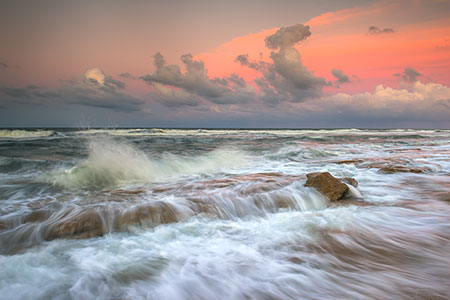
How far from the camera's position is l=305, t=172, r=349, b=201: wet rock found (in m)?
4.20

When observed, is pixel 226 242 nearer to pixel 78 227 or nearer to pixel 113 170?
pixel 78 227

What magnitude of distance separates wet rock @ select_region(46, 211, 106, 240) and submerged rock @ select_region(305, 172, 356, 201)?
3.53 metres

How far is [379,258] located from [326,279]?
780 mm

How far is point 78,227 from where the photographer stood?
120 inches

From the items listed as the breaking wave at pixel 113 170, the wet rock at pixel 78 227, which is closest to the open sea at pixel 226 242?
the wet rock at pixel 78 227

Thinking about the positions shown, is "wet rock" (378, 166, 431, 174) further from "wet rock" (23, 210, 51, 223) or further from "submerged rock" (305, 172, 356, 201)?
"wet rock" (23, 210, 51, 223)

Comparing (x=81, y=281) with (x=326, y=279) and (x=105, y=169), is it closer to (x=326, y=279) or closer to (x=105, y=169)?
(x=326, y=279)

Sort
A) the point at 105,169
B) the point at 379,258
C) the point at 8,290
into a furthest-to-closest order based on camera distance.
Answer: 1. the point at 105,169
2. the point at 379,258
3. the point at 8,290

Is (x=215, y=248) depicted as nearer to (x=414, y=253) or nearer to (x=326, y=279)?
(x=326, y=279)

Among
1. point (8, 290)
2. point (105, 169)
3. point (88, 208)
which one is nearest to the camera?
point (8, 290)

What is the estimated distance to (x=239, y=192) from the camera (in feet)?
14.7

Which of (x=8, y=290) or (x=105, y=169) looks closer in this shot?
(x=8, y=290)

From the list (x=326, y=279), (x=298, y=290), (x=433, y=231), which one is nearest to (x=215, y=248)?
(x=298, y=290)

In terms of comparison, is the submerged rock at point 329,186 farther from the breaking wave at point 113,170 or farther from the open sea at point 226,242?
the breaking wave at point 113,170
